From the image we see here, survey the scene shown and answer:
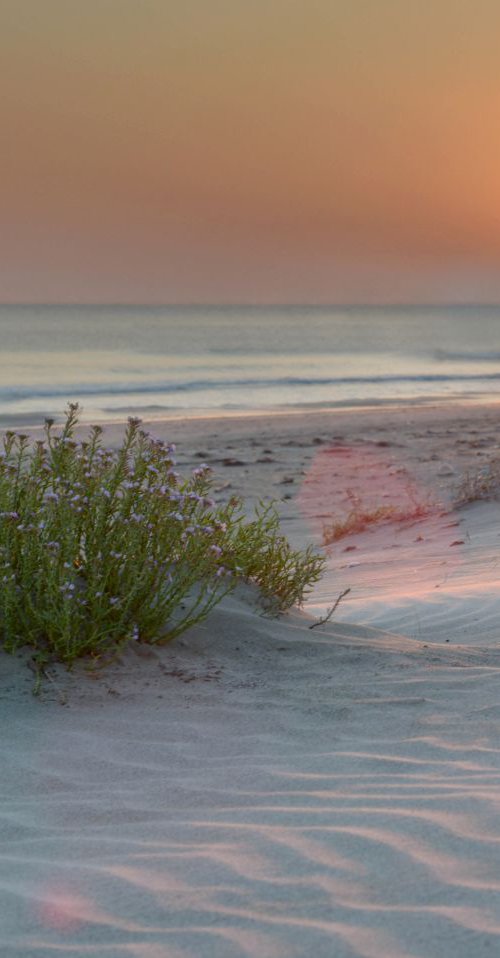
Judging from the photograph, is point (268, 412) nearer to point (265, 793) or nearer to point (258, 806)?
point (265, 793)

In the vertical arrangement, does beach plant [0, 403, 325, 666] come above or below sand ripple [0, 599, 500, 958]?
above

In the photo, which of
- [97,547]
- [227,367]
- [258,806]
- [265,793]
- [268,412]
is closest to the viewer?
[258,806]

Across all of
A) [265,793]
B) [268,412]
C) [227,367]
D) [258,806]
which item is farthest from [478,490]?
[227,367]

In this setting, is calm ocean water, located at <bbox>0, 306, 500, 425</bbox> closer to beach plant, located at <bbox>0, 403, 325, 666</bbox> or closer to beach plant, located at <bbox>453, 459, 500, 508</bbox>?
beach plant, located at <bbox>453, 459, 500, 508</bbox>

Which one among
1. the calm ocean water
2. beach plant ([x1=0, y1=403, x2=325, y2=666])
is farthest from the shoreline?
beach plant ([x1=0, y1=403, x2=325, y2=666])

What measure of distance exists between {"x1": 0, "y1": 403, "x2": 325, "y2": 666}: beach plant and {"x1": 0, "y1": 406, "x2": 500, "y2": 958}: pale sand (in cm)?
16

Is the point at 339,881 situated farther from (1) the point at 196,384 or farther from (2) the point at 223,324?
(2) the point at 223,324

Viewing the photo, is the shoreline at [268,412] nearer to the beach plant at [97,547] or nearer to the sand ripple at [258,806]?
the beach plant at [97,547]

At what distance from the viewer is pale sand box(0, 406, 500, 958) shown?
2.49 m

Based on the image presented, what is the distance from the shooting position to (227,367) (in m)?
42.8

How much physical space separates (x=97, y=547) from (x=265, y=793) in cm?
151

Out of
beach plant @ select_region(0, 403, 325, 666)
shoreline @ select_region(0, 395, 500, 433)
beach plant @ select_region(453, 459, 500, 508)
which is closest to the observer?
beach plant @ select_region(0, 403, 325, 666)

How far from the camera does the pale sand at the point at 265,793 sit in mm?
2490

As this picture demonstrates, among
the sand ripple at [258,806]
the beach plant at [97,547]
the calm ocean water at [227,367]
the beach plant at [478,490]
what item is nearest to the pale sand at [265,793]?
the sand ripple at [258,806]
